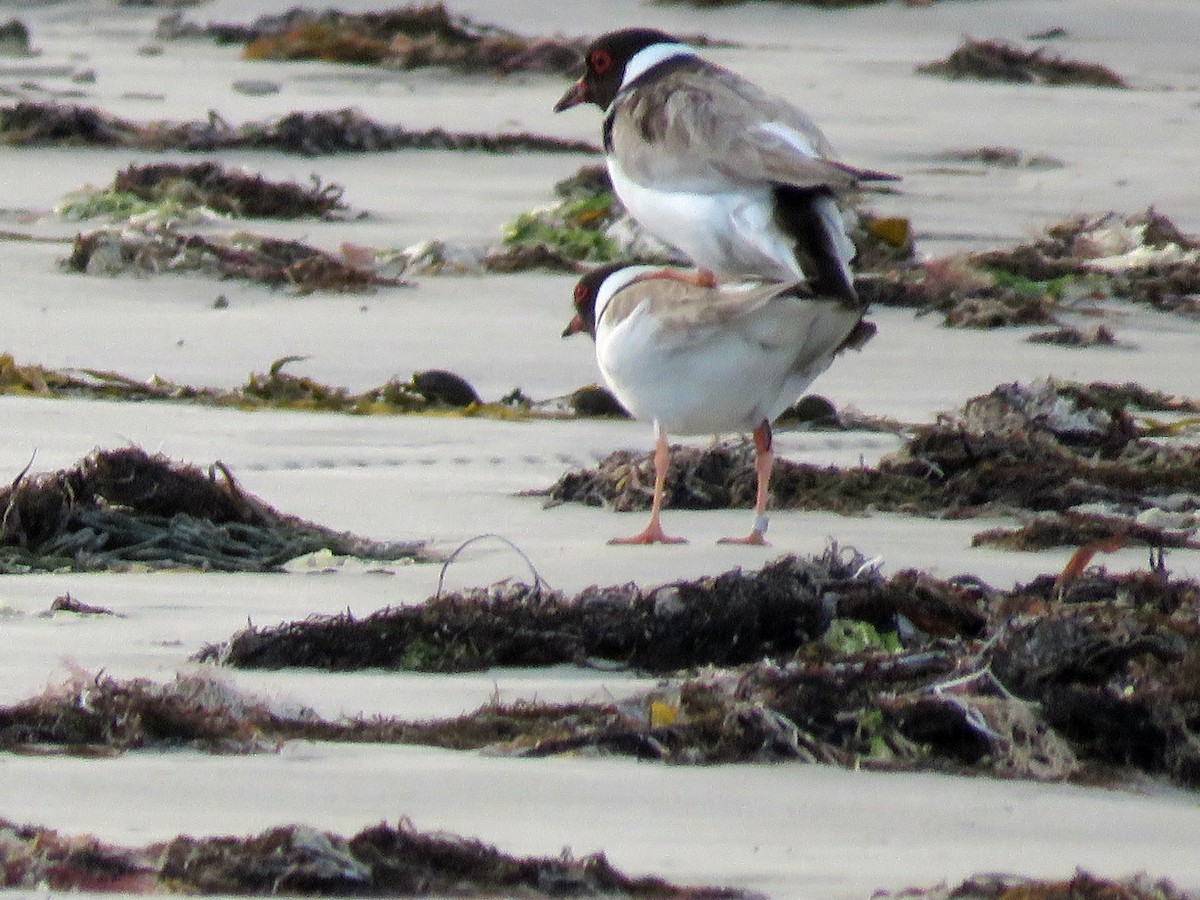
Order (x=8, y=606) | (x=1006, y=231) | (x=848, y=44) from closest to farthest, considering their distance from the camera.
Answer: (x=8, y=606) < (x=1006, y=231) < (x=848, y=44)

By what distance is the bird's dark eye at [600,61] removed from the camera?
7.64 metres

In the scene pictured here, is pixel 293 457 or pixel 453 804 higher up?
pixel 453 804

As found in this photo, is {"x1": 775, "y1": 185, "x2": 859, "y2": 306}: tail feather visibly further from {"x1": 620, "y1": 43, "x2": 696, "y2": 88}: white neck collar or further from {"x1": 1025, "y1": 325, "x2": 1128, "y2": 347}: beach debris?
{"x1": 1025, "y1": 325, "x2": 1128, "y2": 347}: beach debris

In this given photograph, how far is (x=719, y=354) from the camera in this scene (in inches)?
210

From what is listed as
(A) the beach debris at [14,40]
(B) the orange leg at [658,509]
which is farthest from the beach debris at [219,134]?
(B) the orange leg at [658,509]

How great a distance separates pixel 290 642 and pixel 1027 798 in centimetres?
127

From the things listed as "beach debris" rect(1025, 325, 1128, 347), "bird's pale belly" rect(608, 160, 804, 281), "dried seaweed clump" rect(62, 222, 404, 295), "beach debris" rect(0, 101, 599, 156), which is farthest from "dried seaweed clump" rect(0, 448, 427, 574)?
"beach debris" rect(0, 101, 599, 156)

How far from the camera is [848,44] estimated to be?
18.5 m

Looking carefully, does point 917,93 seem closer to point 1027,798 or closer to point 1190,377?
point 1190,377

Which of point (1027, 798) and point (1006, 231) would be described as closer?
point (1027, 798)

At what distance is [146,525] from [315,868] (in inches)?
90.2

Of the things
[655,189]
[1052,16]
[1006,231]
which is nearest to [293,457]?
[655,189]

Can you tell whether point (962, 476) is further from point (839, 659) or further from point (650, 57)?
point (650, 57)

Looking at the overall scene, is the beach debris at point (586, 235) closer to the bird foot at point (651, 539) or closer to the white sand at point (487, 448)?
the white sand at point (487, 448)
